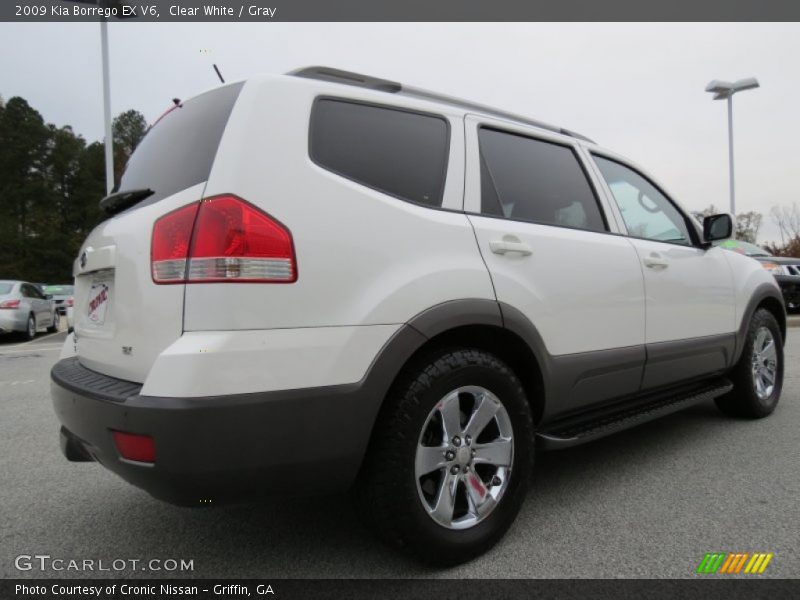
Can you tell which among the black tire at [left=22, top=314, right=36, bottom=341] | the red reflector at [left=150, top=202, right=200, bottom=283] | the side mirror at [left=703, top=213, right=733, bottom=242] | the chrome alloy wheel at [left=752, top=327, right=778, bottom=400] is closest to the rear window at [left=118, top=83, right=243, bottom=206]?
the red reflector at [left=150, top=202, right=200, bottom=283]

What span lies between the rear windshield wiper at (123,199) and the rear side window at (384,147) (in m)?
0.69

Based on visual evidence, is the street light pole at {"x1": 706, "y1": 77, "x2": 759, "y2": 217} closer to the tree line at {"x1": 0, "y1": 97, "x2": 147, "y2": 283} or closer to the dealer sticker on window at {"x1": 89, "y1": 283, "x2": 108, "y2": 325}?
the dealer sticker on window at {"x1": 89, "y1": 283, "x2": 108, "y2": 325}

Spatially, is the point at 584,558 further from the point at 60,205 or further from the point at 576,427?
the point at 60,205

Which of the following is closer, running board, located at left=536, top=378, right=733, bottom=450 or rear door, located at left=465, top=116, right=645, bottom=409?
rear door, located at left=465, top=116, right=645, bottom=409

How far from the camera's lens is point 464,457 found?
2.07 metres

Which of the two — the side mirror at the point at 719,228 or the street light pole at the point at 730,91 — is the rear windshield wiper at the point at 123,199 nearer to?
the side mirror at the point at 719,228

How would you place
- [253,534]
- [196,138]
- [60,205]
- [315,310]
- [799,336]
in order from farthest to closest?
[60,205] → [799,336] → [253,534] → [196,138] → [315,310]

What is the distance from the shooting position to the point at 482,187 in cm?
236

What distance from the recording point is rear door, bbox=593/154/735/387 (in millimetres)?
3035

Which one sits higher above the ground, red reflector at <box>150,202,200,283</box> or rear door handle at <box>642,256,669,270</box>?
red reflector at <box>150,202,200,283</box>

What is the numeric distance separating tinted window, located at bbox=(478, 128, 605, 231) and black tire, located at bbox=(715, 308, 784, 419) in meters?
1.83

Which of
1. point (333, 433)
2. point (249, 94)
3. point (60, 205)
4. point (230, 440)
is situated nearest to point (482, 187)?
point (249, 94)

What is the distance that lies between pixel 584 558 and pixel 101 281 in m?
2.09

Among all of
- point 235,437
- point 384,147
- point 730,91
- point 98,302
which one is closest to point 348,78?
point 384,147
